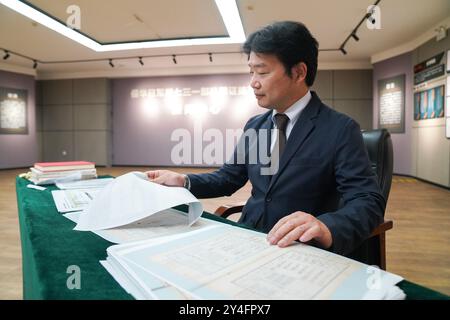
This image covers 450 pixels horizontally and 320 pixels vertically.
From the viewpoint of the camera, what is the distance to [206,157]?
33.5 feet

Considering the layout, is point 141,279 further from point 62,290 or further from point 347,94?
point 347,94

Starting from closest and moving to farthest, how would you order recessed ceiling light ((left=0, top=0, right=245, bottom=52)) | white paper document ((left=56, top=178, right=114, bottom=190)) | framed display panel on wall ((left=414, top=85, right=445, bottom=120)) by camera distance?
white paper document ((left=56, top=178, right=114, bottom=190)), recessed ceiling light ((left=0, top=0, right=245, bottom=52)), framed display panel on wall ((left=414, top=85, right=445, bottom=120))

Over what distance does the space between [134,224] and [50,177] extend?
1142 mm

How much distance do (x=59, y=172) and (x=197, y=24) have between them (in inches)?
208

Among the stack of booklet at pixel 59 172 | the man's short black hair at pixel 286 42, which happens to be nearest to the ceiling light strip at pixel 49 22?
the stack of booklet at pixel 59 172

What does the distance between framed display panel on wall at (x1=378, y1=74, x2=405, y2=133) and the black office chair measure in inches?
275

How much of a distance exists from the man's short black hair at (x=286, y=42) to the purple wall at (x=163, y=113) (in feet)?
26.7

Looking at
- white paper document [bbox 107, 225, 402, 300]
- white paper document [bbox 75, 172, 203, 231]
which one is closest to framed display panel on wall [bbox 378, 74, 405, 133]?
white paper document [bbox 75, 172, 203, 231]

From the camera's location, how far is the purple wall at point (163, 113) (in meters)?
9.59

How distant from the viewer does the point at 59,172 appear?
1876 mm

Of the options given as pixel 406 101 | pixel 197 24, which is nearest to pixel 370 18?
pixel 406 101

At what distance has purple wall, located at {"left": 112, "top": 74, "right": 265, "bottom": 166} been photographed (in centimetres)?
959

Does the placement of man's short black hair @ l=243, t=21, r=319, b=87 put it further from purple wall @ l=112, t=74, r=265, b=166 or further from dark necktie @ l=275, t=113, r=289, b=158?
purple wall @ l=112, t=74, r=265, b=166

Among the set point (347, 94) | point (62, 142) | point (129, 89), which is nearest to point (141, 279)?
point (347, 94)
